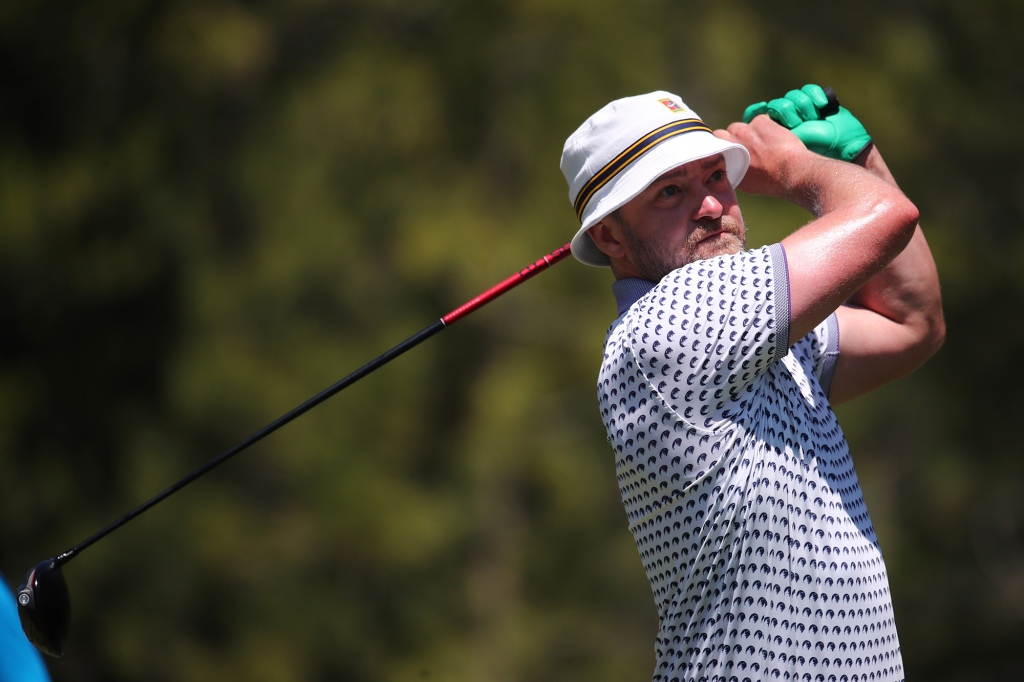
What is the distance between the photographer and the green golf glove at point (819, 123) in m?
2.09

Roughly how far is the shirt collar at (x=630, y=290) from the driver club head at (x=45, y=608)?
1.17 meters

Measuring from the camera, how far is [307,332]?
303 inches

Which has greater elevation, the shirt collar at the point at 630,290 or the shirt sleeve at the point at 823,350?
the shirt collar at the point at 630,290

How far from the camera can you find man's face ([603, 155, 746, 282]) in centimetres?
192

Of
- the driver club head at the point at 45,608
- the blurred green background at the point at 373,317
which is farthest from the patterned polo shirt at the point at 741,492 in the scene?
the blurred green background at the point at 373,317

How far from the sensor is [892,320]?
219cm

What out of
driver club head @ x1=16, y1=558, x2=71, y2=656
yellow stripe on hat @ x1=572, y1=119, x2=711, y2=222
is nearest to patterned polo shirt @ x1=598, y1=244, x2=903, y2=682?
yellow stripe on hat @ x1=572, y1=119, x2=711, y2=222

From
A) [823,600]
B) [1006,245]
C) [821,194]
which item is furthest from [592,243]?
[1006,245]

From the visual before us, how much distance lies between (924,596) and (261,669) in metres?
4.58

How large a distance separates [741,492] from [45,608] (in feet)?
4.32

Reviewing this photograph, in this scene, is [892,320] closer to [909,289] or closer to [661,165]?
[909,289]

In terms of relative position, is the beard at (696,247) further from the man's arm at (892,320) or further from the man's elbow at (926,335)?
the man's elbow at (926,335)

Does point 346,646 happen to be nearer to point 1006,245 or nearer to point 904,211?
point 1006,245

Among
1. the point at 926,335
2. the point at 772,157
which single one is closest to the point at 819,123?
the point at 772,157
